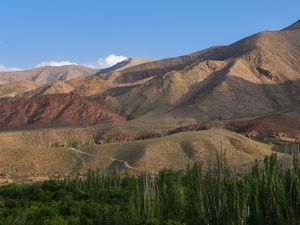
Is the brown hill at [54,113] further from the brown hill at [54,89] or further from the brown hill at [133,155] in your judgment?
the brown hill at [133,155]

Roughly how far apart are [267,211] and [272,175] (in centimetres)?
186

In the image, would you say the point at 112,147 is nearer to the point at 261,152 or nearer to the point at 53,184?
the point at 261,152

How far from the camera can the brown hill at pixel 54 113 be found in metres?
137

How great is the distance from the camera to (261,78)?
152 meters

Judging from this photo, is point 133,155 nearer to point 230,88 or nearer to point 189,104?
point 189,104

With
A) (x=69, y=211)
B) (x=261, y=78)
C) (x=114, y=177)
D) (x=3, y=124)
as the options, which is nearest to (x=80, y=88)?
(x=3, y=124)

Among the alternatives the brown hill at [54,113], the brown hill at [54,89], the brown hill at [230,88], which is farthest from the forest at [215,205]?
the brown hill at [54,89]

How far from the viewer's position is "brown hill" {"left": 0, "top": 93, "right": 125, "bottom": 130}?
450ft

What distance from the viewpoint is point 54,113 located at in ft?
463

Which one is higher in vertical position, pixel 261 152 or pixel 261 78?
pixel 261 78

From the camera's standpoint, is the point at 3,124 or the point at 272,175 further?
the point at 3,124

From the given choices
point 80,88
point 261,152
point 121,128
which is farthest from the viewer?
Answer: point 80,88

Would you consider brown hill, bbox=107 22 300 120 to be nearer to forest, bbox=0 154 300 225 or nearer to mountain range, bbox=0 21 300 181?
mountain range, bbox=0 21 300 181

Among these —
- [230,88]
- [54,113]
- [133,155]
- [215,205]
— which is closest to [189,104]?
[230,88]
